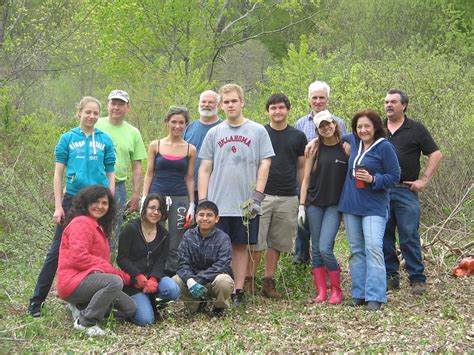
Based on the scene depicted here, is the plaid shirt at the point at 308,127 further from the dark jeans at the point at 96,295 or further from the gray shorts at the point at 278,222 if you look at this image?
the dark jeans at the point at 96,295

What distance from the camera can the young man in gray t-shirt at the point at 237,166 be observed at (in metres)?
6.67

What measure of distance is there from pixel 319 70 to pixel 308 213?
1303 centimetres

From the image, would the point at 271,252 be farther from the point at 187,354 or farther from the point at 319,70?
the point at 319,70

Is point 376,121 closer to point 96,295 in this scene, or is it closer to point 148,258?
point 148,258

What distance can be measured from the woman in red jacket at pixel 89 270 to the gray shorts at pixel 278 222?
1.53 m

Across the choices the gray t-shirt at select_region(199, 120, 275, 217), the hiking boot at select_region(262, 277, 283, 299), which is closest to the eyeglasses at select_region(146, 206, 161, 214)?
the gray t-shirt at select_region(199, 120, 275, 217)

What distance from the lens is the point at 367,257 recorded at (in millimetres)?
6477

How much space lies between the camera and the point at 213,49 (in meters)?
23.5

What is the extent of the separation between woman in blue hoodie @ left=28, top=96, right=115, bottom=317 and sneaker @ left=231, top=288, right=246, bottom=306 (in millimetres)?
1592

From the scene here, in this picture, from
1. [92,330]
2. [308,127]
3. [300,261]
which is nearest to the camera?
[92,330]

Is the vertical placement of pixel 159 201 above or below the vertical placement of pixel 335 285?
above

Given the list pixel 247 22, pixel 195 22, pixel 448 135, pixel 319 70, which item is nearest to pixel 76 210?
pixel 448 135

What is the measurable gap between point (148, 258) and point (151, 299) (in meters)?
0.37

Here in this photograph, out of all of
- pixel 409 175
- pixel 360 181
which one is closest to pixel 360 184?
pixel 360 181
